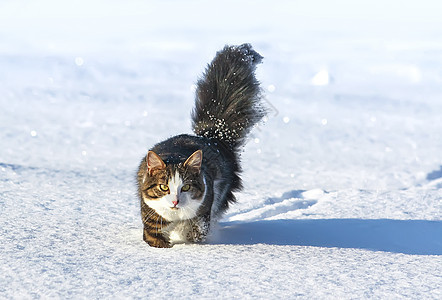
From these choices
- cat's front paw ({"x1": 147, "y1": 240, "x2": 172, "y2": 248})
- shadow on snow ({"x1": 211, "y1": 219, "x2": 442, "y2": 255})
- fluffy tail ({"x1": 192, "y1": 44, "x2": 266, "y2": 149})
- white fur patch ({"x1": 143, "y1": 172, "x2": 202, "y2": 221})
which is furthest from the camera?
fluffy tail ({"x1": 192, "y1": 44, "x2": 266, "y2": 149})

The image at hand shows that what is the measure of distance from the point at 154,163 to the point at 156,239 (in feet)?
1.33

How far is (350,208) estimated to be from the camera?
4352 mm

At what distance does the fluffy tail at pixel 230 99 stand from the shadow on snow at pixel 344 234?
25.3 inches

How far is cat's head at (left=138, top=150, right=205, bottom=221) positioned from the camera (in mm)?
2916

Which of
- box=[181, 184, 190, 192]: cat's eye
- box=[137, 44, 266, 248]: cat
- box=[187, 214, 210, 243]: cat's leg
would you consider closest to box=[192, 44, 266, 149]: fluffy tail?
box=[137, 44, 266, 248]: cat

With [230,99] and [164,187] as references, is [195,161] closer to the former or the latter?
[164,187]

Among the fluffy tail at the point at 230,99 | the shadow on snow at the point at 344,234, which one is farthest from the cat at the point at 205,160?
the shadow on snow at the point at 344,234

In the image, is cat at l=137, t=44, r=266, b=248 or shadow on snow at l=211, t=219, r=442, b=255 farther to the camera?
shadow on snow at l=211, t=219, r=442, b=255

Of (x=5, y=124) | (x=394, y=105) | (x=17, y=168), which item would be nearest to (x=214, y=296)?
(x=17, y=168)

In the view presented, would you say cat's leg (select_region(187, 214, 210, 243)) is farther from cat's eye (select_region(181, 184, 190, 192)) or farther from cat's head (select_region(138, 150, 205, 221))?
cat's eye (select_region(181, 184, 190, 192))

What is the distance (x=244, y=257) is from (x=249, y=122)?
4.74 ft

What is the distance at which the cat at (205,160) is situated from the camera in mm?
2977

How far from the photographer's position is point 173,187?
2.91 m

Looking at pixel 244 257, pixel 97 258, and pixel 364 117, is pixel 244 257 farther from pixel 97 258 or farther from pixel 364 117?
pixel 364 117
